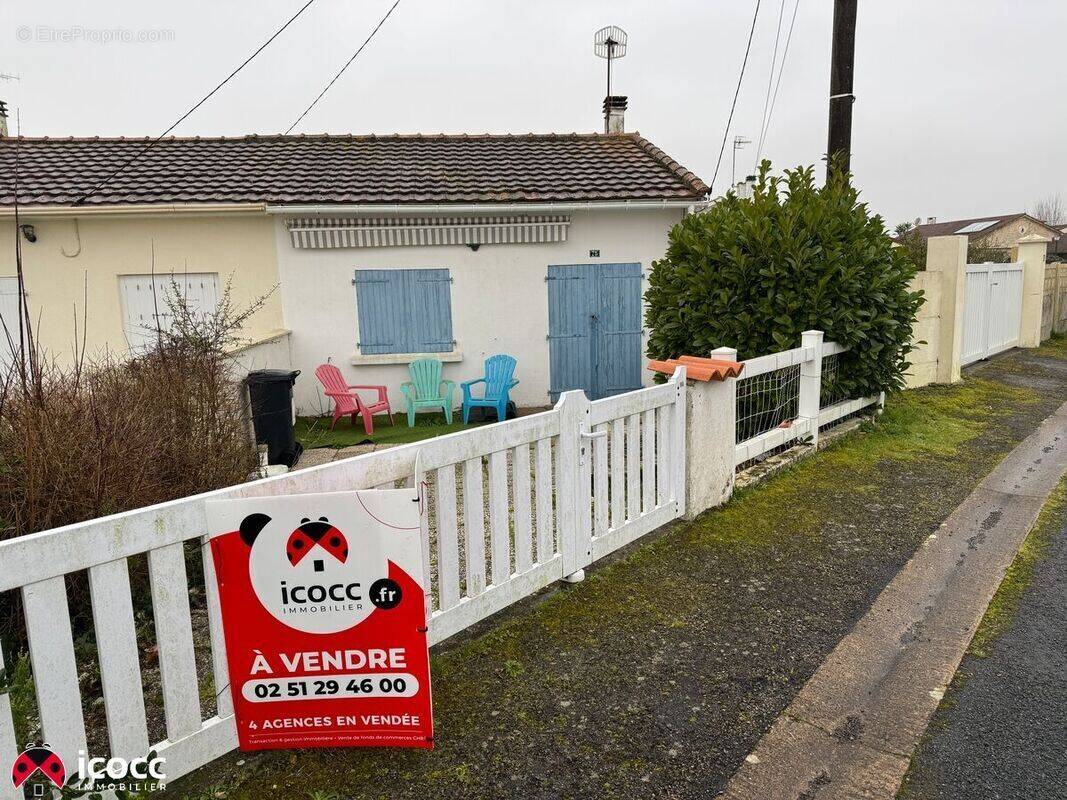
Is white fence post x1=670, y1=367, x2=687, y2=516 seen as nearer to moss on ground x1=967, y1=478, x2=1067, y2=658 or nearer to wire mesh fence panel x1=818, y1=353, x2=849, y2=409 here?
moss on ground x1=967, y1=478, x2=1067, y2=658

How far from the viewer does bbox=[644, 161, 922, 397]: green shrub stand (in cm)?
695

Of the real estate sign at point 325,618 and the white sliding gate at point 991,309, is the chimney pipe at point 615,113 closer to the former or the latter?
the white sliding gate at point 991,309

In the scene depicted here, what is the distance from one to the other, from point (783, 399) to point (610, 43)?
10.1 metres

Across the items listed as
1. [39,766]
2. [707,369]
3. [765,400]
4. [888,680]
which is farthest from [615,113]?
[39,766]

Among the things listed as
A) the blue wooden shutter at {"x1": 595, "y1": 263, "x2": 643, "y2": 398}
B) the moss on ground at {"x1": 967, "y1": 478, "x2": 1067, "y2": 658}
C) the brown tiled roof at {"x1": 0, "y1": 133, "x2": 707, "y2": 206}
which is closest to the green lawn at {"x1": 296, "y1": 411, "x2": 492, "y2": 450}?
the blue wooden shutter at {"x1": 595, "y1": 263, "x2": 643, "y2": 398}

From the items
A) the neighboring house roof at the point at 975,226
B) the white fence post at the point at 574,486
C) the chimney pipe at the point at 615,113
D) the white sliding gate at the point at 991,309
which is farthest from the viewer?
the neighboring house roof at the point at 975,226

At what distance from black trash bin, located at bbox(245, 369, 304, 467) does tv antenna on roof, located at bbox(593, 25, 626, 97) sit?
32.7ft

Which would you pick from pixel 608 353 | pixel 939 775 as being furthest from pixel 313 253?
pixel 939 775

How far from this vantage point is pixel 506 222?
10227mm

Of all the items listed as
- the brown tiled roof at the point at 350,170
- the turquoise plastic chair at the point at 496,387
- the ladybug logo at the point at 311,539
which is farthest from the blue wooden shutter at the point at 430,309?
the ladybug logo at the point at 311,539

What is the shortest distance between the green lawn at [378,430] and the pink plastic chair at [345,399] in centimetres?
12

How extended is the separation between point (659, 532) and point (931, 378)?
25.7 ft

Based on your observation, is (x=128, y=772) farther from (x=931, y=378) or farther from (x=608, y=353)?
(x=931, y=378)

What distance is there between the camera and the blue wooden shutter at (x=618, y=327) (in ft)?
34.6
